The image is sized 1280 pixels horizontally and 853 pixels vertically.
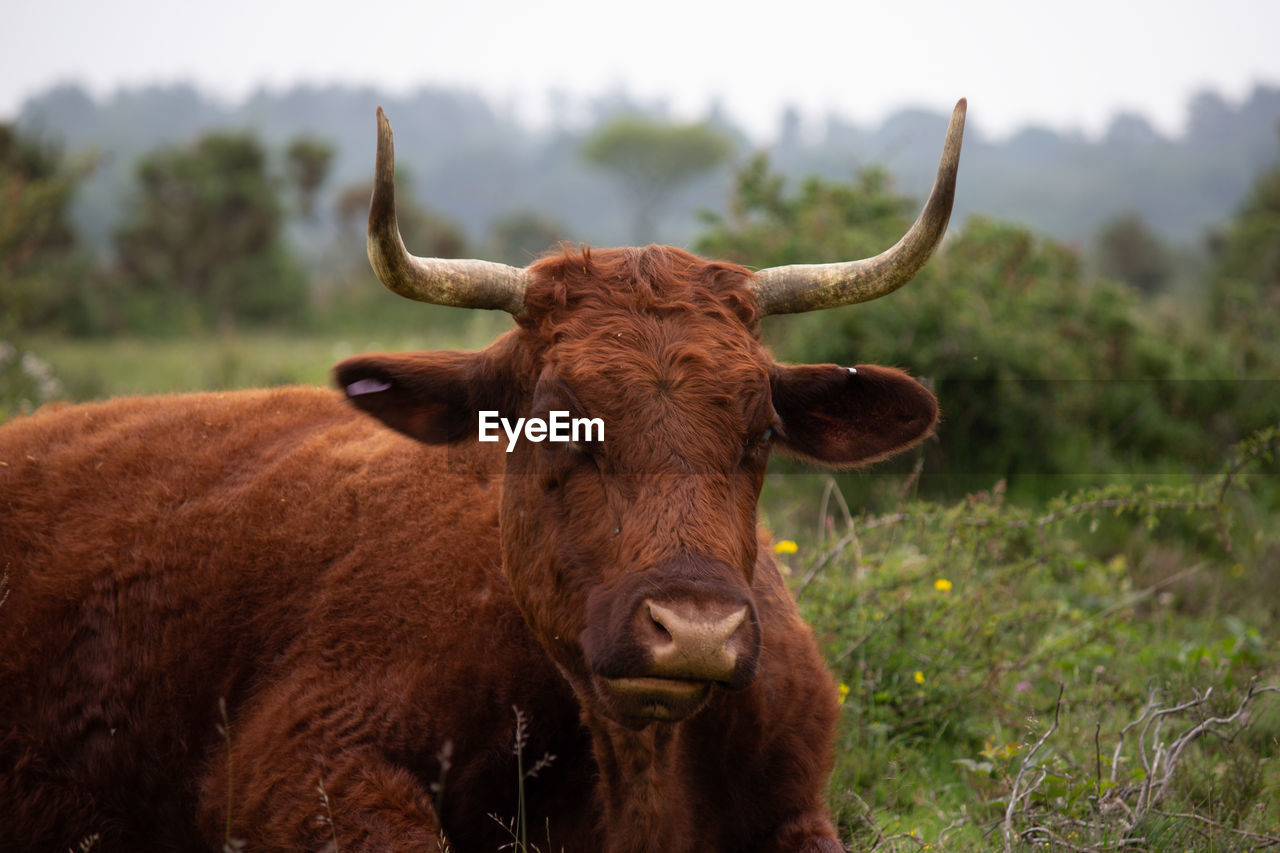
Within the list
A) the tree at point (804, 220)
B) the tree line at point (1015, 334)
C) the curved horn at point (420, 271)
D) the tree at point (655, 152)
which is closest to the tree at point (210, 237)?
the tree line at point (1015, 334)

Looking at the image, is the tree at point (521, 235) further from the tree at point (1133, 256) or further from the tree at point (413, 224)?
the tree at point (1133, 256)

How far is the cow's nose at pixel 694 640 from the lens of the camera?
2611mm

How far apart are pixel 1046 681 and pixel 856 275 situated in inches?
118

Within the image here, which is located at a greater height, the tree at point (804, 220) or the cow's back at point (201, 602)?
the tree at point (804, 220)

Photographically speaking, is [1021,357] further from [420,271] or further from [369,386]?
[420,271]

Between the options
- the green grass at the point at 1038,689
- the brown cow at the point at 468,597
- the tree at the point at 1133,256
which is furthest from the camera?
the tree at the point at 1133,256

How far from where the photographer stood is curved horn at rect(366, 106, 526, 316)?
9.43 ft

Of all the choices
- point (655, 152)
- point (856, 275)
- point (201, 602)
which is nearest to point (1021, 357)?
point (856, 275)

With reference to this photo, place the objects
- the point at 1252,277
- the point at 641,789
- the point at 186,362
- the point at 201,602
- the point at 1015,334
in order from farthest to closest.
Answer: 1. the point at 1252,277
2. the point at 186,362
3. the point at 1015,334
4. the point at 201,602
5. the point at 641,789

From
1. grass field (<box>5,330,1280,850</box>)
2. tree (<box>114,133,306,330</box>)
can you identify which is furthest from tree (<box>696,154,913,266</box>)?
tree (<box>114,133,306,330</box>)

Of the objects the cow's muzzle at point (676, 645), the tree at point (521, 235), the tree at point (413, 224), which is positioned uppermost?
the cow's muzzle at point (676, 645)

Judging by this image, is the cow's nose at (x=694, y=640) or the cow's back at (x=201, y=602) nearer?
the cow's nose at (x=694, y=640)

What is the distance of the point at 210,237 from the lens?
33719 millimetres

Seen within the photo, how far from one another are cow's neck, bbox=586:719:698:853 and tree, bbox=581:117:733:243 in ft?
278
